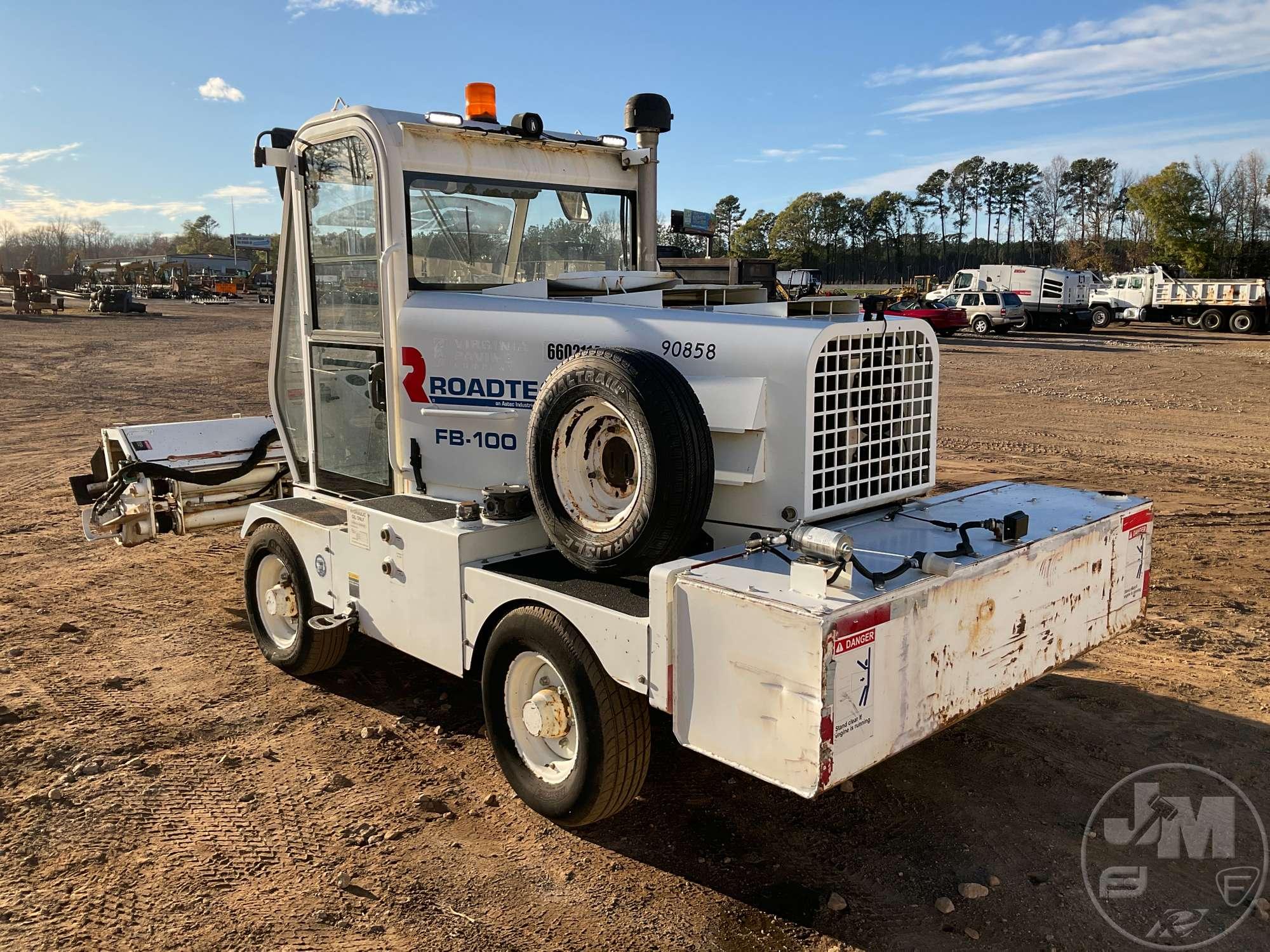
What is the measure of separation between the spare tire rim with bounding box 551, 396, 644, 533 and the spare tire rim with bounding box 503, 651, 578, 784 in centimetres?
60

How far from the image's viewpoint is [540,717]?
377 centimetres

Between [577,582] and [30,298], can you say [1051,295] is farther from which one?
[30,298]

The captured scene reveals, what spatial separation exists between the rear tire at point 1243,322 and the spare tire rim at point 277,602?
40.1 meters

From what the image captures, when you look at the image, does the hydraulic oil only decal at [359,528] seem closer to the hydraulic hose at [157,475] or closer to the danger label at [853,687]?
the hydraulic hose at [157,475]

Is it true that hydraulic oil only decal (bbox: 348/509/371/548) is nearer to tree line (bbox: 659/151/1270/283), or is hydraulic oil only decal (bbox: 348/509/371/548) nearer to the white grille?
the white grille

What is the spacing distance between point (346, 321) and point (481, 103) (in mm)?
1342

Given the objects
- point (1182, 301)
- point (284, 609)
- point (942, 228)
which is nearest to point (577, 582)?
point (284, 609)

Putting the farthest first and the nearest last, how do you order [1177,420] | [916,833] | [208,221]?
[208,221], [1177,420], [916,833]

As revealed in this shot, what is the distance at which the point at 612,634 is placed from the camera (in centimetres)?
347

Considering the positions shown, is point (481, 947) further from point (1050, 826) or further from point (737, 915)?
point (1050, 826)

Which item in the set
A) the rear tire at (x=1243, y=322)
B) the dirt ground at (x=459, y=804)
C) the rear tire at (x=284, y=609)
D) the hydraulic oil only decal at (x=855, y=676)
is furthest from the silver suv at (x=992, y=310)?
the hydraulic oil only decal at (x=855, y=676)

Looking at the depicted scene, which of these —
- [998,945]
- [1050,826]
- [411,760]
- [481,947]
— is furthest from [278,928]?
[1050,826]

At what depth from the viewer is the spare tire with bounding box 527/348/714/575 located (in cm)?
351

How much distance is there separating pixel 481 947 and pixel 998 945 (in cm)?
169
